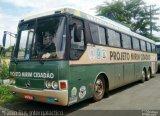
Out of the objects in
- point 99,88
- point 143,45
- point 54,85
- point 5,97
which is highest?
point 143,45

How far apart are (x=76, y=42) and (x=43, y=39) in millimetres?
975

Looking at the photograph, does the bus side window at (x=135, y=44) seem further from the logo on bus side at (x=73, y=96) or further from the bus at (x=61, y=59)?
the logo on bus side at (x=73, y=96)

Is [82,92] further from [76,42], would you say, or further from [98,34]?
[98,34]

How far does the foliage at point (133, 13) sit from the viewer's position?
1497 inches

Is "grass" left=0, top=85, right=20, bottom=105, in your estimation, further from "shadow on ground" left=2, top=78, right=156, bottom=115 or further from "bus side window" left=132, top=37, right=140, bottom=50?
"bus side window" left=132, top=37, right=140, bottom=50

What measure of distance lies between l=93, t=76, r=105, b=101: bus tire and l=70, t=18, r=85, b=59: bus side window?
5.30ft

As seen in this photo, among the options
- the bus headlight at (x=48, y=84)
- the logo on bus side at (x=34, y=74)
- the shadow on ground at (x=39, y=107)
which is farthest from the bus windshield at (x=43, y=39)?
the shadow on ground at (x=39, y=107)

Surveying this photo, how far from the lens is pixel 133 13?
39.1m

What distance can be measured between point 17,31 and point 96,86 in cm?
329

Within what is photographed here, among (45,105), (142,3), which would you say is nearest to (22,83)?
(45,105)

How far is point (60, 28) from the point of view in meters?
7.43

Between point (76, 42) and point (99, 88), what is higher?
point (76, 42)

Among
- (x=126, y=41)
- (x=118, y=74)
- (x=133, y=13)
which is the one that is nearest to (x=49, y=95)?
(x=118, y=74)

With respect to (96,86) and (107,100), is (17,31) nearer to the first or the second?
(96,86)
